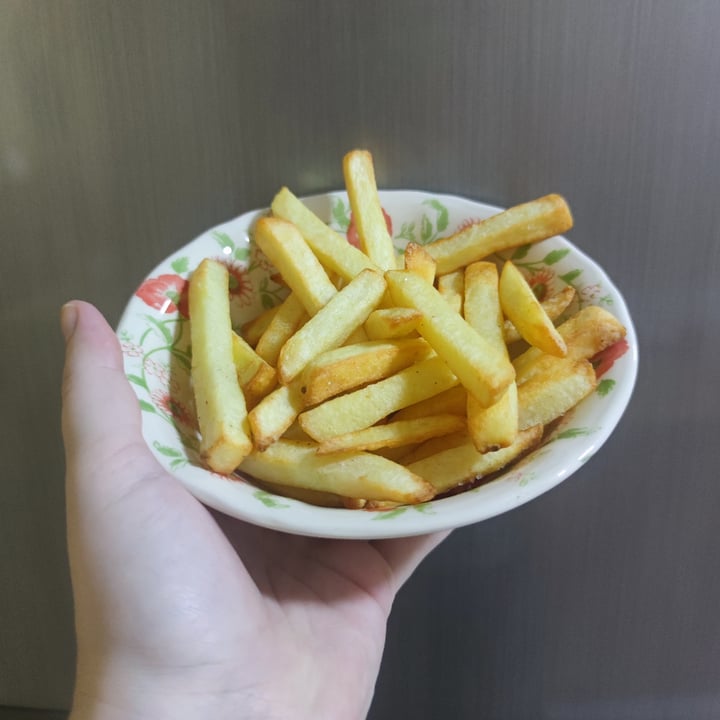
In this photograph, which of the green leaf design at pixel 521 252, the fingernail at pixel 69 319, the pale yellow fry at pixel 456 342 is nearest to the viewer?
the pale yellow fry at pixel 456 342

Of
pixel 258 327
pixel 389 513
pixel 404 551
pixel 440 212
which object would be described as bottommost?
pixel 404 551

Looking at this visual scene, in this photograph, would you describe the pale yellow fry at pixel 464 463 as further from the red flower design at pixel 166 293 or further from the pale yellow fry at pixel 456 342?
the red flower design at pixel 166 293

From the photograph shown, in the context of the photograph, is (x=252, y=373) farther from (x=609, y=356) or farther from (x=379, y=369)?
(x=609, y=356)

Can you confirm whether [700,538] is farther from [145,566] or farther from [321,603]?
[145,566]

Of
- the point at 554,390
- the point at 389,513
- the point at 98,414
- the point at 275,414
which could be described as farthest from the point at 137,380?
the point at 554,390

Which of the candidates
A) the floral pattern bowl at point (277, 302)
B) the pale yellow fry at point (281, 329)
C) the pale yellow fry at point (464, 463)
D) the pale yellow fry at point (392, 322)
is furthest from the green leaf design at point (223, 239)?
the pale yellow fry at point (464, 463)

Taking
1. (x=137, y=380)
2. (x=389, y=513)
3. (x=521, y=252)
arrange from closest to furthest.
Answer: (x=389, y=513)
(x=137, y=380)
(x=521, y=252)
